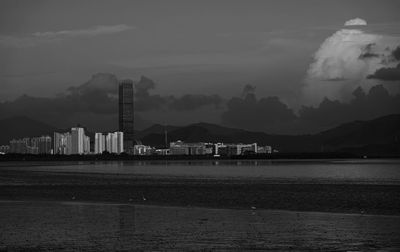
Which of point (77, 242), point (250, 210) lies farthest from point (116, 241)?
point (250, 210)

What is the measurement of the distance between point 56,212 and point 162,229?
1033 centimetres

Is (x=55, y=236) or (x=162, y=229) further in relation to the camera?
(x=162, y=229)

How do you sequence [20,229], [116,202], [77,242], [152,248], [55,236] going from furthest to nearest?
[116,202] < [20,229] < [55,236] < [77,242] < [152,248]

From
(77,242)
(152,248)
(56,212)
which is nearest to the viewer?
(152,248)

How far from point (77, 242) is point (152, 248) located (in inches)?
128

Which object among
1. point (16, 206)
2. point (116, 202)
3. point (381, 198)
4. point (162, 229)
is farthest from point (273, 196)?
point (162, 229)

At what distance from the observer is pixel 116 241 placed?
982 inches

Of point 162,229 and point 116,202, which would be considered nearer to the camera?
point 162,229

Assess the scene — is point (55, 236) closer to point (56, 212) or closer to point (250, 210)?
point (56, 212)

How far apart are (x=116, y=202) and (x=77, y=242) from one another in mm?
22239

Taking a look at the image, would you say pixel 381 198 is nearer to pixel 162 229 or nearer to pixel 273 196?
pixel 273 196

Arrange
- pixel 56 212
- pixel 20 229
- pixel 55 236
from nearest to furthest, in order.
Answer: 1. pixel 55 236
2. pixel 20 229
3. pixel 56 212

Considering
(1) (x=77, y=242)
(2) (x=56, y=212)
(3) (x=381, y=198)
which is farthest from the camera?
(3) (x=381, y=198)

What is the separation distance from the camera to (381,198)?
5309 cm
